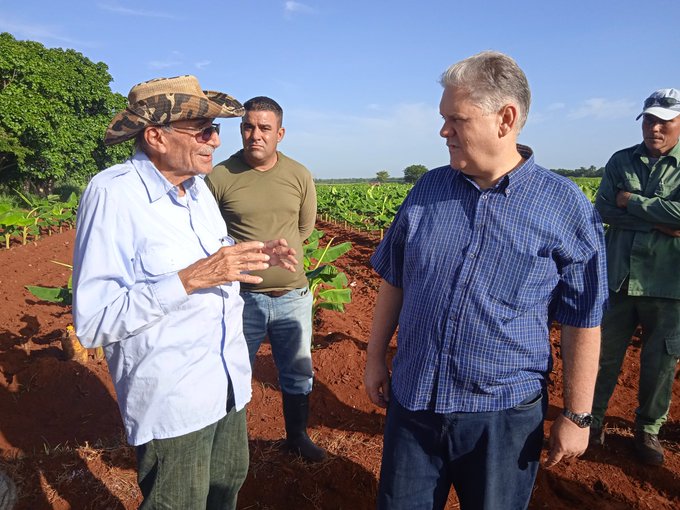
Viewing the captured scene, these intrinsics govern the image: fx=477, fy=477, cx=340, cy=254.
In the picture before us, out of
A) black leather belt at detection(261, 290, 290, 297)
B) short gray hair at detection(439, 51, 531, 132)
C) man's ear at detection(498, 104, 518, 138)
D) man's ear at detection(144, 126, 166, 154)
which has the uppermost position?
short gray hair at detection(439, 51, 531, 132)

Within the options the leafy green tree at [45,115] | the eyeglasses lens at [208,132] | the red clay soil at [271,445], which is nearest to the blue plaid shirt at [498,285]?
the eyeglasses lens at [208,132]

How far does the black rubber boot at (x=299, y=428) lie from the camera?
315 cm

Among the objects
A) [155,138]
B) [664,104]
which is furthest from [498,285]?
[664,104]

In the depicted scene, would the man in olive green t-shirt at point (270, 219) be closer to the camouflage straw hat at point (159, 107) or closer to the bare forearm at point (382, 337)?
the camouflage straw hat at point (159, 107)

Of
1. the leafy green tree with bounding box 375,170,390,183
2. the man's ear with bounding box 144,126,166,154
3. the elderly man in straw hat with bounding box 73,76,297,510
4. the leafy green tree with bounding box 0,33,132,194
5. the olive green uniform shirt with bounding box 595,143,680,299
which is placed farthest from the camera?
the leafy green tree with bounding box 375,170,390,183

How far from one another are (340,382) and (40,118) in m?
28.5

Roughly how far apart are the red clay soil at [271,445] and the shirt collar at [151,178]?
2.02m

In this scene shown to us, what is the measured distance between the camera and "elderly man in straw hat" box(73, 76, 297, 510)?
1.56 m

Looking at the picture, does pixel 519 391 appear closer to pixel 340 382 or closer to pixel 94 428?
pixel 340 382

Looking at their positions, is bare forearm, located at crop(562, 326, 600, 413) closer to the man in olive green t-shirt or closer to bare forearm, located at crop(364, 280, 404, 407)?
bare forearm, located at crop(364, 280, 404, 407)

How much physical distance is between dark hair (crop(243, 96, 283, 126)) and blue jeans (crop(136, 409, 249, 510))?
1.78m

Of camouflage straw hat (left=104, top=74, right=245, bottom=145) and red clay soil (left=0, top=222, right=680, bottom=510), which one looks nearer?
camouflage straw hat (left=104, top=74, right=245, bottom=145)

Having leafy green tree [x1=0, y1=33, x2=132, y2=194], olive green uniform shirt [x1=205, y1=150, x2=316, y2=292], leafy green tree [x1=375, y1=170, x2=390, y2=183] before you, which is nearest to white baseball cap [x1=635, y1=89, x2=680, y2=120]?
olive green uniform shirt [x1=205, y1=150, x2=316, y2=292]

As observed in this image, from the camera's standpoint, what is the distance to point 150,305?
1.55 metres
